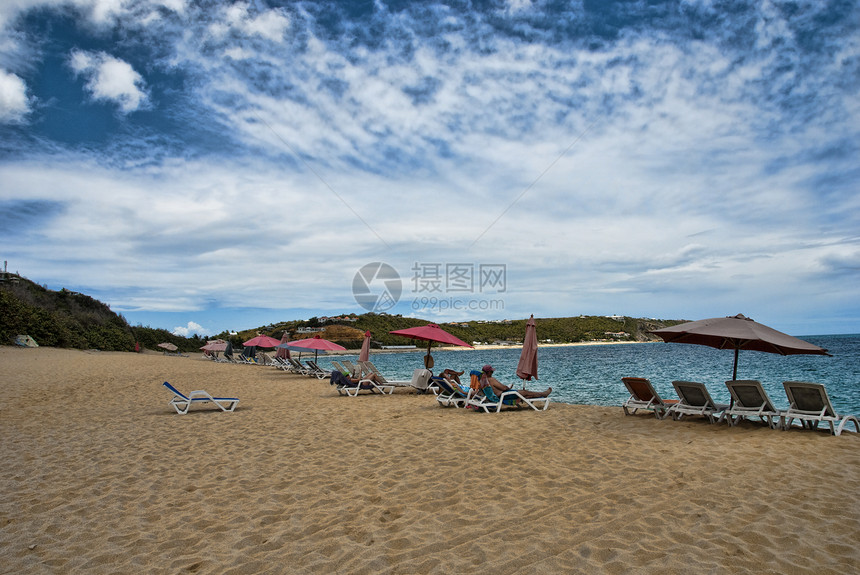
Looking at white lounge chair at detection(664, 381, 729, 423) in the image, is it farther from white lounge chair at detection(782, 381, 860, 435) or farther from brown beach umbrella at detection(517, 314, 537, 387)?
brown beach umbrella at detection(517, 314, 537, 387)

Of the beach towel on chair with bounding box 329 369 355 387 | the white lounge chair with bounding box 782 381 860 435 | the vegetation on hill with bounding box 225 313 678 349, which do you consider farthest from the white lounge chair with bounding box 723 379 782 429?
the vegetation on hill with bounding box 225 313 678 349

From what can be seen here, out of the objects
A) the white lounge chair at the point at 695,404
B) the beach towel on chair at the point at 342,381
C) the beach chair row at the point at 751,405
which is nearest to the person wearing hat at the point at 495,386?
the beach chair row at the point at 751,405

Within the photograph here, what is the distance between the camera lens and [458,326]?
86.2m

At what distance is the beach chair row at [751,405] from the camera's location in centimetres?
661

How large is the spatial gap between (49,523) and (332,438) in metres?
3.52

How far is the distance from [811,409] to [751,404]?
28.3 inches

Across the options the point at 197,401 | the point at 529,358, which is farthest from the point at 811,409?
the point at 197,401

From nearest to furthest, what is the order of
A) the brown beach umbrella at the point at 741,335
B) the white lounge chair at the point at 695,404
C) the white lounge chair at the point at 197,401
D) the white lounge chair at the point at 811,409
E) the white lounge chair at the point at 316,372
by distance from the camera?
1. the white lounge chair at the point at 811,409
2. the brown beach umbrella at the point at 741,335
3. the white lounge chair at the point at 695,404
4. the white lounge chair at the point at 197,401
5. the white lounge chair at the point at 316,372

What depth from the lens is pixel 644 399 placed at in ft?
28.3

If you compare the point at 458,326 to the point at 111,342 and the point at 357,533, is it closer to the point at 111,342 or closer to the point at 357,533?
the point at 111,342

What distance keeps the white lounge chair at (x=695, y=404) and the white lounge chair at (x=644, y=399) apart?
150 mm

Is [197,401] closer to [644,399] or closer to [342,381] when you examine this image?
[342,381]

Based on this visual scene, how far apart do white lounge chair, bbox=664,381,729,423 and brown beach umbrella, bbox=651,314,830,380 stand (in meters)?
0.71

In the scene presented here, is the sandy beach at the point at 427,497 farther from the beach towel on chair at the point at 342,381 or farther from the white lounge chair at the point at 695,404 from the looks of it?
the beach towel on chair at the point at 342,381
